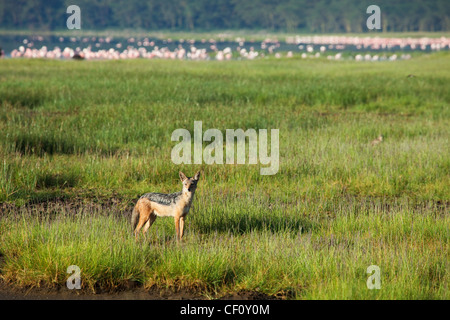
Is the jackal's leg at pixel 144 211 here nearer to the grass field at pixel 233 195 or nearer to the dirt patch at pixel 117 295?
the grass field at pixel 233 195

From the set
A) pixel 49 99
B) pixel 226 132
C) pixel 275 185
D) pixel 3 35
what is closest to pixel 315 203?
pixel 275 185

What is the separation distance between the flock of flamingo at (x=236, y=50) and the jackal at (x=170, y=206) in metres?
46.3

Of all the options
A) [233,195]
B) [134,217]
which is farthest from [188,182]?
[233,195]

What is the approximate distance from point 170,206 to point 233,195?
2931 millimetres

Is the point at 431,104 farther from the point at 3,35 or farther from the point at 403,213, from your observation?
the point at 3,35

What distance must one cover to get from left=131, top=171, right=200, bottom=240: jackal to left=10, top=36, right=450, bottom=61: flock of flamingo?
46.3 m

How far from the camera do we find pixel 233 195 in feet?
Result: 30.9

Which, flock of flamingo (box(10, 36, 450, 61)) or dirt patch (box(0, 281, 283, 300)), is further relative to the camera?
flock of flamingo (box(10, 36, 450, 61))

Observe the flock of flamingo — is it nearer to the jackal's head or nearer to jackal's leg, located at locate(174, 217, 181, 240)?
jackal's leg, located at locate(174, 217, 181, 240)

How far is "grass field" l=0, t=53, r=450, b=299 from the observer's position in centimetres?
641

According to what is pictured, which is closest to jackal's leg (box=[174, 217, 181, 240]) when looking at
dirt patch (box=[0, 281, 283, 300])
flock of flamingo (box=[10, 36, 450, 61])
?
dirt patch (box=[0, 281, 283, 300])

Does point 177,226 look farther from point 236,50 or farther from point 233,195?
point 236,50

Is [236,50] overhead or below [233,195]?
overhead

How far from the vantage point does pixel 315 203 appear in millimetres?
9500
